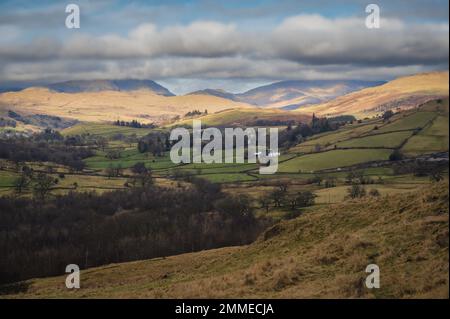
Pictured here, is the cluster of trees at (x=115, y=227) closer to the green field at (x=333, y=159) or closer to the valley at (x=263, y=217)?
the valley at (x=263, y=217)

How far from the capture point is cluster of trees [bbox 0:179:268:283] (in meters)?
76.9

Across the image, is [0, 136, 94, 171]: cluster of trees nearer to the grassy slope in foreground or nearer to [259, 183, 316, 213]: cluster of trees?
[259, 183, 316, 213]: cluster of trees

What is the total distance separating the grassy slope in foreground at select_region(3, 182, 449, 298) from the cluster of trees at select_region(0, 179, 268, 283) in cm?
4478

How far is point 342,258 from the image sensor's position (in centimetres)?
2552

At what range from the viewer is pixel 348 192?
99750 mm

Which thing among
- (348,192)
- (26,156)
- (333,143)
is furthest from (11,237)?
(333,143)

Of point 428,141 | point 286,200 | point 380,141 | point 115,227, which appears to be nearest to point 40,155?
point 115,227

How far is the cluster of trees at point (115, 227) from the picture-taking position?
7688 cm

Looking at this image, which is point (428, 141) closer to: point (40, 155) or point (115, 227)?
point (115, 227)

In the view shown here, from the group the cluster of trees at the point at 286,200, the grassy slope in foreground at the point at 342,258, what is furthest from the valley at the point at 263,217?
the cluster of trees at the point at 286,200

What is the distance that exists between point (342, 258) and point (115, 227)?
71.5 m

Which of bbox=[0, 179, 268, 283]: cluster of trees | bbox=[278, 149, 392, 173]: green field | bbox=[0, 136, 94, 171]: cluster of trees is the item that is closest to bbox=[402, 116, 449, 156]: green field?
bbox=[278, 149, 392, 173]: green field
